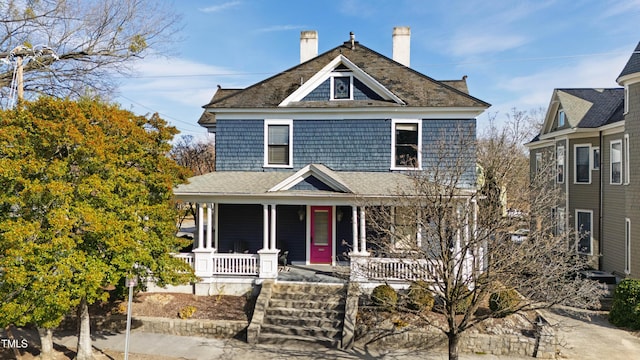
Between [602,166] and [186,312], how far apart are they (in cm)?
1811

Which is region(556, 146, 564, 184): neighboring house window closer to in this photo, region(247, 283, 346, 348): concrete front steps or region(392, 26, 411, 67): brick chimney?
region(392, 26, 411, 67): brick chimney

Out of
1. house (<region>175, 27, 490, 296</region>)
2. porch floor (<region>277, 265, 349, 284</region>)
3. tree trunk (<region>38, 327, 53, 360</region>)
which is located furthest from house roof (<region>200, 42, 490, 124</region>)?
tree trunk (<region>38, 327, 53, 360</region>)

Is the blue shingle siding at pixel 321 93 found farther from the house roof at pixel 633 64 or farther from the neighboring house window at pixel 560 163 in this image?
the neighboring house window at pixel 560 163

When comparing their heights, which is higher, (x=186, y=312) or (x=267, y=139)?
(x=267, y=139)

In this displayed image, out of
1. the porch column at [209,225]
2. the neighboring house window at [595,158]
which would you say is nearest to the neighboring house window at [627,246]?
the neighboring house window at [595,158]

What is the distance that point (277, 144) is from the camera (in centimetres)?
1541

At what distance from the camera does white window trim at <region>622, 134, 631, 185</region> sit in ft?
47.5

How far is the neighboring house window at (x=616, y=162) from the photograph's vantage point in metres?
15.9

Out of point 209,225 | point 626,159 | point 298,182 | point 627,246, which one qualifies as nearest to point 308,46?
point 298,182

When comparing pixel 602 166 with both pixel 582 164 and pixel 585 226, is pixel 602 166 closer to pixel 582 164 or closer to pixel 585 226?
pixel 582 164

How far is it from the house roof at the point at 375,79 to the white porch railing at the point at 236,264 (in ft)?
19.7

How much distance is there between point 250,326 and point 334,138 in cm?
770

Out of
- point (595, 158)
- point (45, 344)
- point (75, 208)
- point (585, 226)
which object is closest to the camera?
point (75, 208)

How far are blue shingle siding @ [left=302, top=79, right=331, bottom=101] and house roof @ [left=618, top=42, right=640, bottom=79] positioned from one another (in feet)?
35.8
